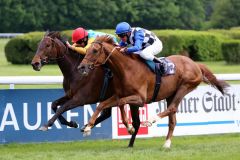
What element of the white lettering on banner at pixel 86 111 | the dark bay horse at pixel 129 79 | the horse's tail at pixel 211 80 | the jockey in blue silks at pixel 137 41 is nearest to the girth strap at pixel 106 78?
the dark bay horse at pixel 129 79

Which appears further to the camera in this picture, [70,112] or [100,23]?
[100,23]

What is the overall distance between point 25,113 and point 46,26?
46.2 m

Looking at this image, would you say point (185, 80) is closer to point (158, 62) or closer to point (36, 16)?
point (158, 62)

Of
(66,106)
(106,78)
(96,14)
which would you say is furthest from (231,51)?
(96,14)

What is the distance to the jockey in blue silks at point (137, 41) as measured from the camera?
8.43 metres

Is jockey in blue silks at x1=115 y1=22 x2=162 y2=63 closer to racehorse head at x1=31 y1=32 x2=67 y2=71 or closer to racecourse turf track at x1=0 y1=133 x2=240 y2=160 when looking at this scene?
racehorse head at x1=31 y1=32 x2=67 y2=71

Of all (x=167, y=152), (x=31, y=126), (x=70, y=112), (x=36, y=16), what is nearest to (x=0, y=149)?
→ (x=31, y=126)

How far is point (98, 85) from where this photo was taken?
877 centimetres

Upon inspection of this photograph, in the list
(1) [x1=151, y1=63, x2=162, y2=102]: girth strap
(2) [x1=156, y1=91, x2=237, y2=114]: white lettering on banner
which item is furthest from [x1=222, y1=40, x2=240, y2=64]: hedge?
(1) [x1=151, y1=63, x2=162, y2=102]: girth strap

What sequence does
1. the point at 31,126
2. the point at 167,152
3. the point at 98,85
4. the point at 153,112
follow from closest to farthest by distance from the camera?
the point at 167,152
the point at 98,85
the point at 31,126
the point at 153,112

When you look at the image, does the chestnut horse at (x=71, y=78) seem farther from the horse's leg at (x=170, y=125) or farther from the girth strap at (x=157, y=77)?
the horse's leg at (x=170, y=125)

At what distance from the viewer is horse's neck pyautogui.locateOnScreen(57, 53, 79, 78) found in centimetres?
879

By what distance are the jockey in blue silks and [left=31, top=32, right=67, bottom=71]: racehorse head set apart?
0.84m

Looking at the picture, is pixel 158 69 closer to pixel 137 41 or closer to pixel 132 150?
pixel 137 41
